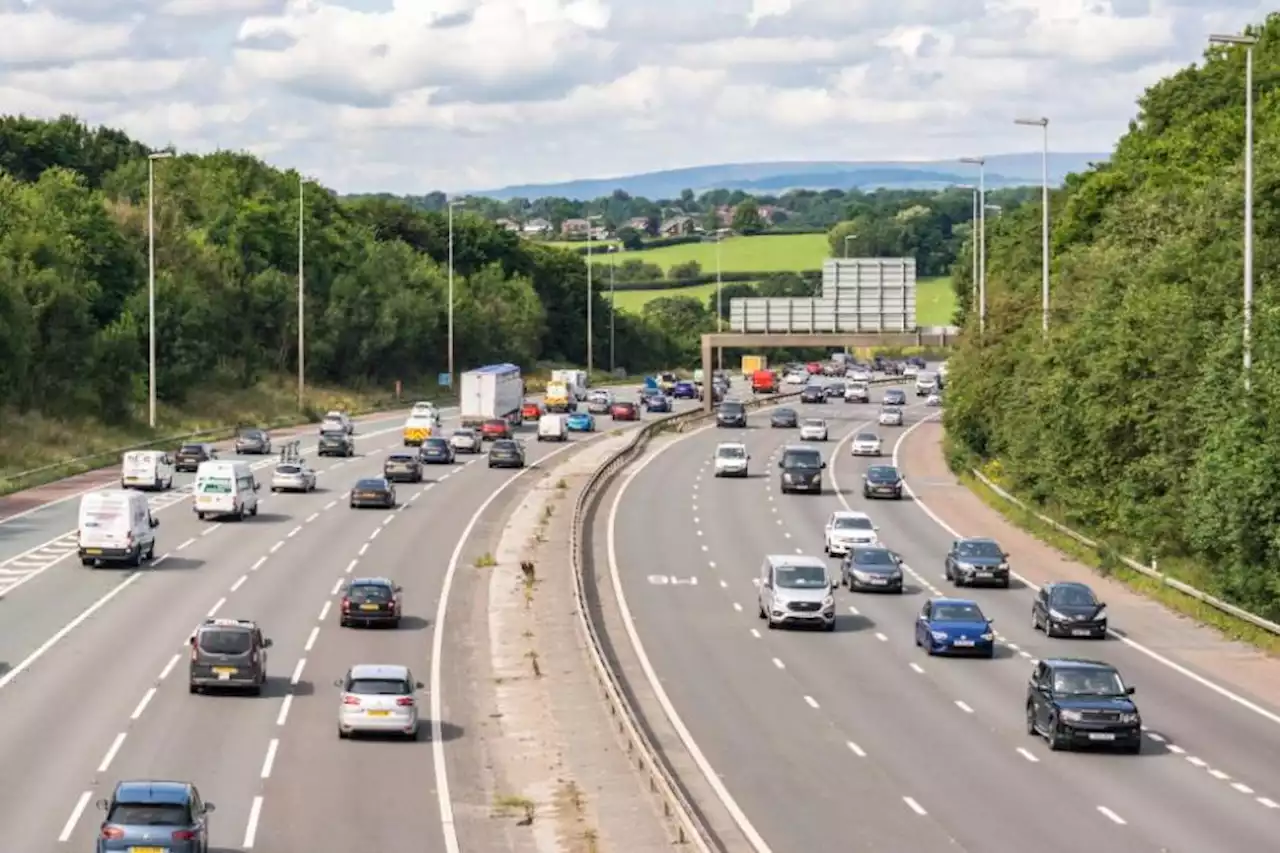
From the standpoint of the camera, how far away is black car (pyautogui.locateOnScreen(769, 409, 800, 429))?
135m

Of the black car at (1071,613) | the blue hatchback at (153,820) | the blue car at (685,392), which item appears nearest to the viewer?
the blue hatchback at (153,820)

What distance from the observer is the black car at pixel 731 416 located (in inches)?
5320

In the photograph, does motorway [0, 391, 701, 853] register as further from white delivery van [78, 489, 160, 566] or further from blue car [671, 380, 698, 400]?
blue car [671, 380, 698, 400]

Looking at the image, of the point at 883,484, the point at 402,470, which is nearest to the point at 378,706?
the point at 883,484

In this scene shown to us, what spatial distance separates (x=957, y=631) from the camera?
52.3 meters

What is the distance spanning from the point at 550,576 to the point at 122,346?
59.0m

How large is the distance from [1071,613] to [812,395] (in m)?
109

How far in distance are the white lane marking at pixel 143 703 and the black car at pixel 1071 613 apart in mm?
21995

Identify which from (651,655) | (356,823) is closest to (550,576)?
(651,655)

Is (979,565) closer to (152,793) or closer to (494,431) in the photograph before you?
(152,793)

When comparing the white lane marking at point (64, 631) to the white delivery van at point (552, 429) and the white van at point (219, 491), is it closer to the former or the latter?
the white van at point (219, 491)

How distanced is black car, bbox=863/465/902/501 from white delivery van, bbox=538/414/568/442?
1276 inches

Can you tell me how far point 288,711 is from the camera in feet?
146

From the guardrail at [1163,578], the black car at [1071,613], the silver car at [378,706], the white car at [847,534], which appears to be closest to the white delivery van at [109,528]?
the white car at [847,534]
